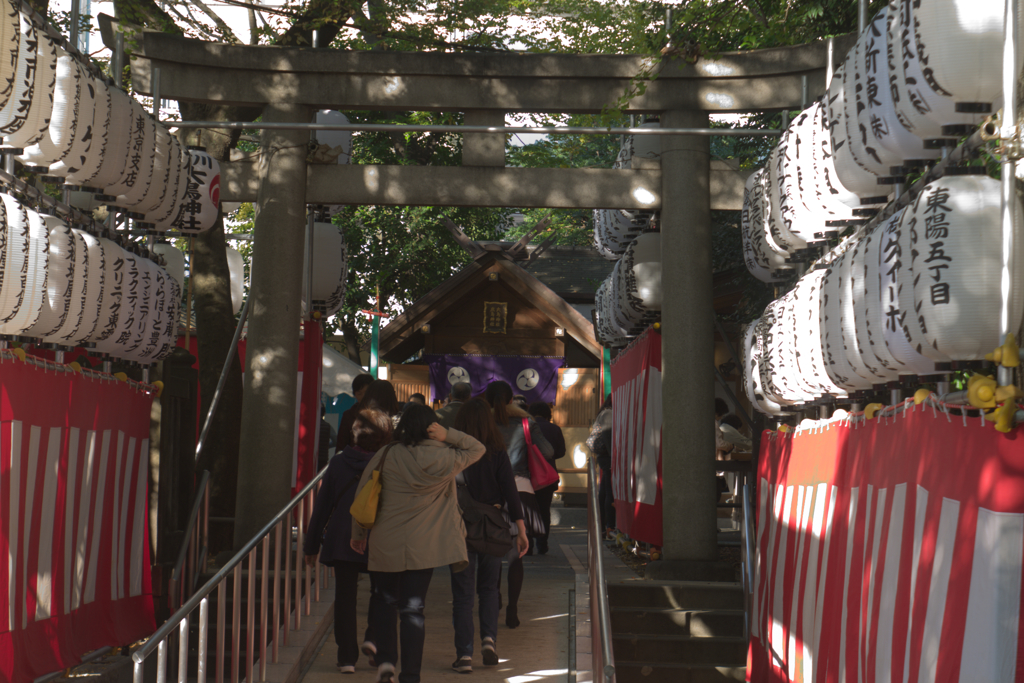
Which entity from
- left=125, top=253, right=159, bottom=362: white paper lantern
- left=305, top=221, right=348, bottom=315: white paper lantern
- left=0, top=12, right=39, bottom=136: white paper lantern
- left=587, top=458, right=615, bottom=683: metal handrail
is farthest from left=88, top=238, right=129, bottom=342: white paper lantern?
left=305, top=221, right=348, bottom=315: white paper lantern

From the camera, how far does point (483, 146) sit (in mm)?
8375

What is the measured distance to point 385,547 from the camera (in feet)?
17.9

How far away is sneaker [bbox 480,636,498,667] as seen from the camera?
619 centimetres

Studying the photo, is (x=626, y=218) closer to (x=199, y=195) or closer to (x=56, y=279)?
(x=199, y=195)

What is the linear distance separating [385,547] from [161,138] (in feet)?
11.2

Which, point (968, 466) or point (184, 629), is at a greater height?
point (968, 466)

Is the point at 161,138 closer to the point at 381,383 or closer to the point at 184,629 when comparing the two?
the point at 381,383

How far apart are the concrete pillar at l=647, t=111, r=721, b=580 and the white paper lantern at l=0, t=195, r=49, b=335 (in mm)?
4991

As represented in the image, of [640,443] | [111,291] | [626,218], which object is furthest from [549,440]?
[111,291]

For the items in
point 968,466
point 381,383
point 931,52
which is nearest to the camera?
point 968,466

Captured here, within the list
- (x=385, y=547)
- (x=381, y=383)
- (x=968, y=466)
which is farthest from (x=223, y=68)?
(x=968, y=466)

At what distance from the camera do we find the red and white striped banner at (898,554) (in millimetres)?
3070

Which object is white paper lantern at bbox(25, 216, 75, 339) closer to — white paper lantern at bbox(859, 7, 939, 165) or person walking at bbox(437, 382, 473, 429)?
person walking at bbox(437, 382, 473, 429)

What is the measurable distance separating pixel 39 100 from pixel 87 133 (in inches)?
27.2
